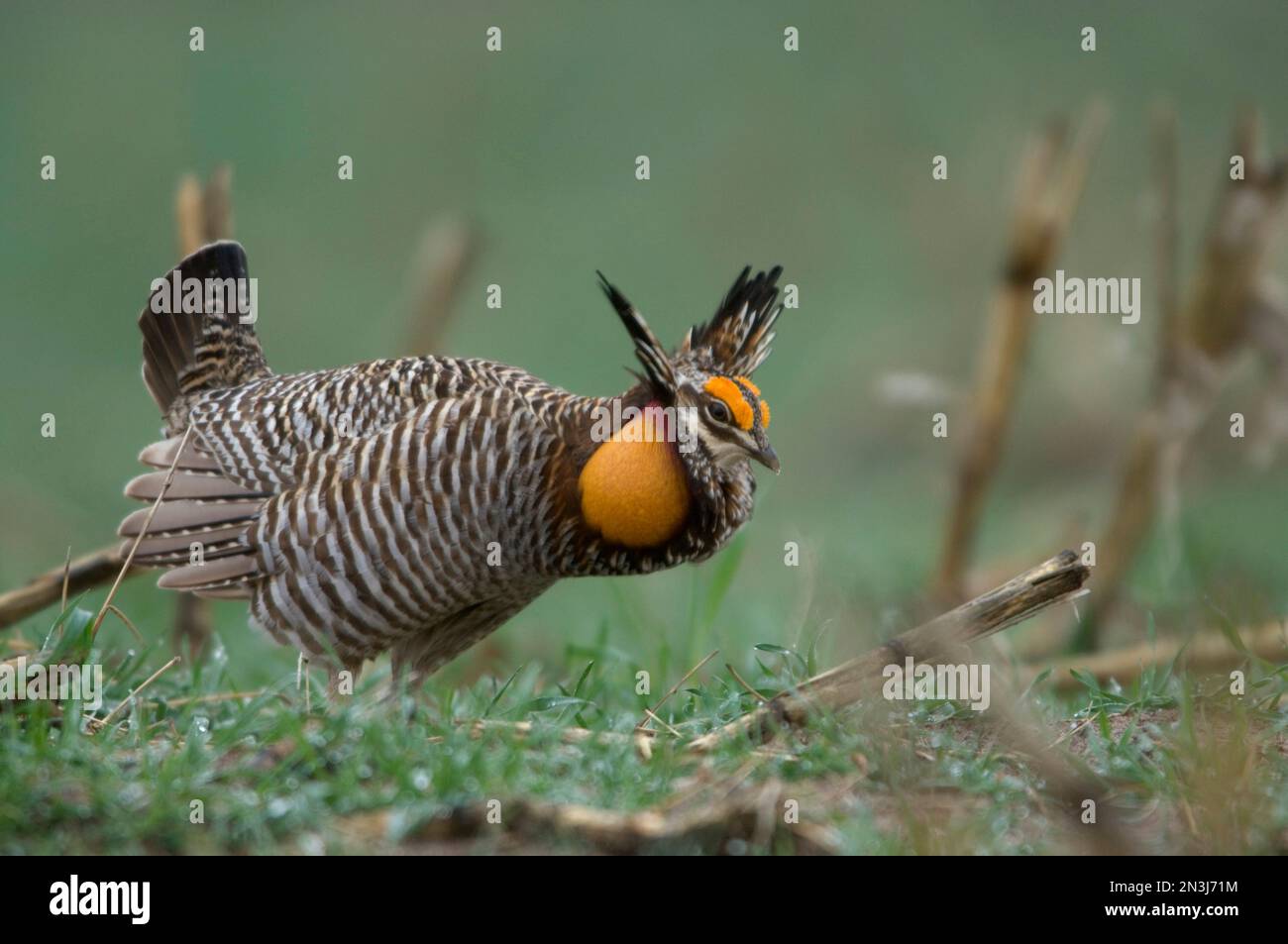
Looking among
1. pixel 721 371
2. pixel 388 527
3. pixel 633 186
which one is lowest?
pixel 388 527

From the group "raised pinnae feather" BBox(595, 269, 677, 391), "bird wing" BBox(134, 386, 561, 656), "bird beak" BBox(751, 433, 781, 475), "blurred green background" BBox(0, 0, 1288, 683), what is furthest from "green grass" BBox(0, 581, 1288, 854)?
"blurred green background" BBox(0, 0, 1288, 683)

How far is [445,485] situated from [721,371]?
3.28 feet

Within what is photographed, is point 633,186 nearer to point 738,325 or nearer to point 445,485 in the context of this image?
point 738,325

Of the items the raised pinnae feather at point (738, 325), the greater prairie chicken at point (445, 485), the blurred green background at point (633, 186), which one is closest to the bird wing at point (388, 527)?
the greater prairie chicken at point (445, 485)

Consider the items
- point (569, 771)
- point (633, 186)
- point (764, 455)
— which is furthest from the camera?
point (633, 186)

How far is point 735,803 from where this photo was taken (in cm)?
317

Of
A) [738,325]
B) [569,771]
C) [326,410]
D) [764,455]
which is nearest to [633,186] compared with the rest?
[738,325]

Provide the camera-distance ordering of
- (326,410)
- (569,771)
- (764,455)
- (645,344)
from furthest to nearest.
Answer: (326,410)
(645,344)
(764,455)
(569,771)

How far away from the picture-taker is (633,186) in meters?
15.0

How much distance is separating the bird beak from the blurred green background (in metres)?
6.41

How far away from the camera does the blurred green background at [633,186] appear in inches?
488

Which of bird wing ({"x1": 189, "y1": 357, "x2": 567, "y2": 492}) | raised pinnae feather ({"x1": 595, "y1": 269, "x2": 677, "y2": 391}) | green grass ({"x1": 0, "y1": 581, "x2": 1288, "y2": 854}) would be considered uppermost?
raised pinnae feather ({"x1": 595, "y1": 269, "x2": 677, "y2": 391})

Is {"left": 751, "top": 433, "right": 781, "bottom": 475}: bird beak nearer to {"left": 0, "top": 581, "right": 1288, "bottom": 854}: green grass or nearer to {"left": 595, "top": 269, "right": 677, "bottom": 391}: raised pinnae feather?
{"left": 595, "top": 269, "right": 677, "bottom": 391}: raised pinnae feather

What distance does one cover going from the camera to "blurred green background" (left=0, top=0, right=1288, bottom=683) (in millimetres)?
12383
